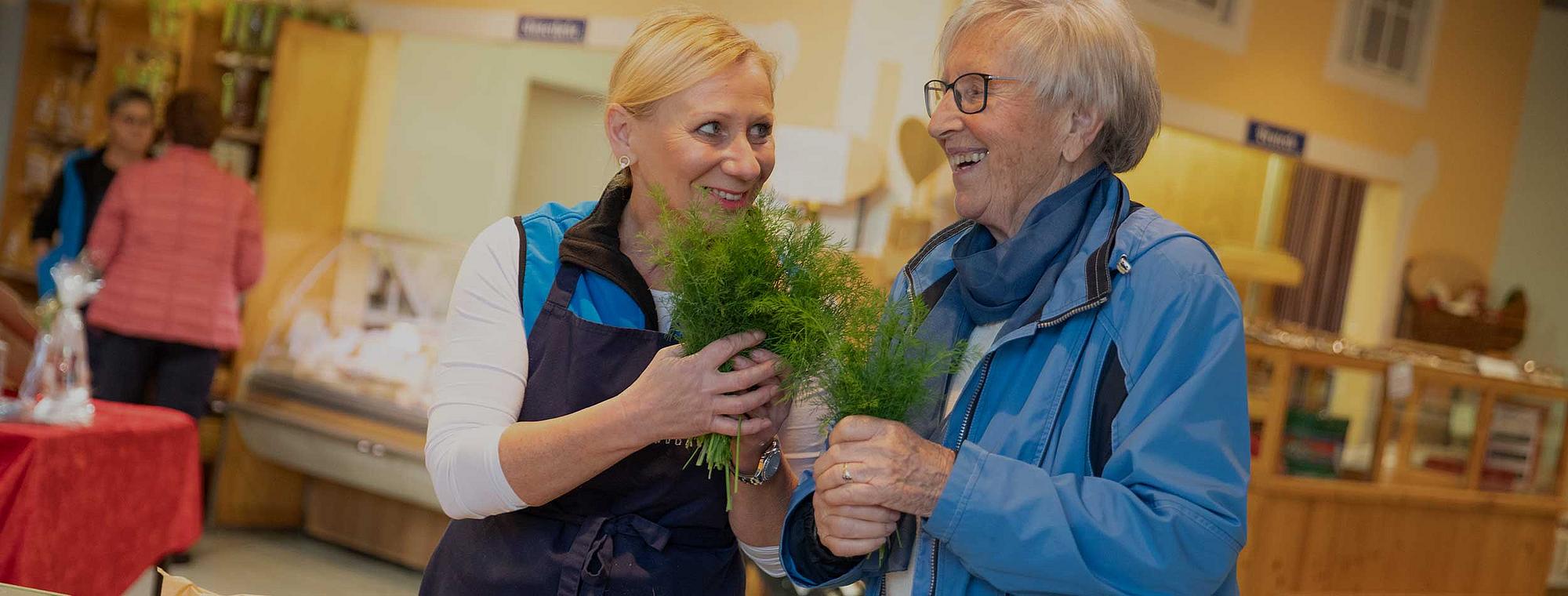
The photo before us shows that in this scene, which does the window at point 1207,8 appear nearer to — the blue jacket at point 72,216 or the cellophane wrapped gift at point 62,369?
the cellophane wrapped gift at point 62,369

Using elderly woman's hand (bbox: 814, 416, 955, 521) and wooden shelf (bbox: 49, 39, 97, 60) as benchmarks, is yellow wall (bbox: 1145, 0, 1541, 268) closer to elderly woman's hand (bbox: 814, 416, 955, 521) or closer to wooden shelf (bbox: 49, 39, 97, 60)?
elderly woman's hand (bbox: 814, 416, 955, 521)

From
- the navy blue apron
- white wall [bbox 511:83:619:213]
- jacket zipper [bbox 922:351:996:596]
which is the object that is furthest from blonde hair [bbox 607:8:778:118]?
white wall [bbox 511:83:619:213]

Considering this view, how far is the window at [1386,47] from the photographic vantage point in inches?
289

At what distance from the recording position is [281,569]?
5812 millimetres

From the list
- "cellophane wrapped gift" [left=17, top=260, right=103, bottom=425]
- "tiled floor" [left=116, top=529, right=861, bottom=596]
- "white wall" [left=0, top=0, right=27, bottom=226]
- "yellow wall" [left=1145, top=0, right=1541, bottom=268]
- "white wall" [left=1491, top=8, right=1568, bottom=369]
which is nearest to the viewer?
"cellophane wrapped gift" [left=17, top=260, right=103, bottom=425]

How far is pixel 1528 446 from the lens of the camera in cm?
624

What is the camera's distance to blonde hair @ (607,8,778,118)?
1924mm

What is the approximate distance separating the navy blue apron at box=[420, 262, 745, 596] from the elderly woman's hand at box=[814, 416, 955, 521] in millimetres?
367

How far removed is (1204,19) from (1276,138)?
3.08ft

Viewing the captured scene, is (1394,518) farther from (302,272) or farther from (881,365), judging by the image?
(302,272)

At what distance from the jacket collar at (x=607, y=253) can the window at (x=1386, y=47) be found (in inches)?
248

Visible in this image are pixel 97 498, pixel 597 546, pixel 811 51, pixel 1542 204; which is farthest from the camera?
pixel 1542 204

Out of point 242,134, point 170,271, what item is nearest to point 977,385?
point 170,271

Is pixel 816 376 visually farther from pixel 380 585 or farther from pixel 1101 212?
pixel 380 585
